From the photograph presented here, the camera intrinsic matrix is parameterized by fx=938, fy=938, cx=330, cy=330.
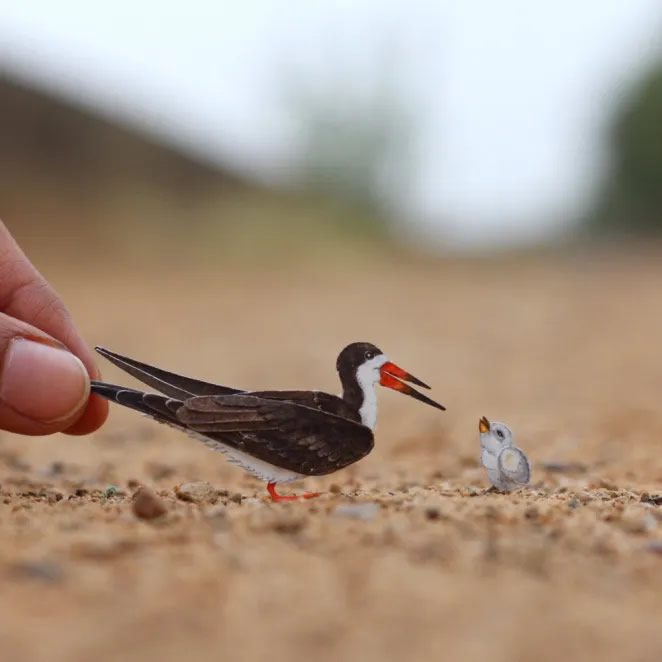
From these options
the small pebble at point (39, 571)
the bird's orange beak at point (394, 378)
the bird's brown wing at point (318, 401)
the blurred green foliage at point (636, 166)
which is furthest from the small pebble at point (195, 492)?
the blurred green foliage at point (636, 166)

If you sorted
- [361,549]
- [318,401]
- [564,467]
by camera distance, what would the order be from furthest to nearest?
[564,467], [318,401], [361,549]

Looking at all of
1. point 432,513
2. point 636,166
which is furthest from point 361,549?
point 636,166

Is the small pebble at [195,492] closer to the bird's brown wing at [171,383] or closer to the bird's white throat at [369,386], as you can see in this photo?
the bird's brown wing at [171,383]

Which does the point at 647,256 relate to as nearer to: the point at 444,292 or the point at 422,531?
the point at 444,292

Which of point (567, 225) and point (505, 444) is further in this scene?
point (567, 225)

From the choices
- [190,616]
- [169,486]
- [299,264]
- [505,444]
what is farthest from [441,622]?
[299,264]

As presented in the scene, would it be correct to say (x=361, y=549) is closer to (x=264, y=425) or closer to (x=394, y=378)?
(x=264, y=425)

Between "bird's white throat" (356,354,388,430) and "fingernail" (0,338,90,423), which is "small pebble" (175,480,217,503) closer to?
"fingernail" (0,338,90,423)

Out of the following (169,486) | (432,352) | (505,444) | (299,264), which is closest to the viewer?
(505,444)
